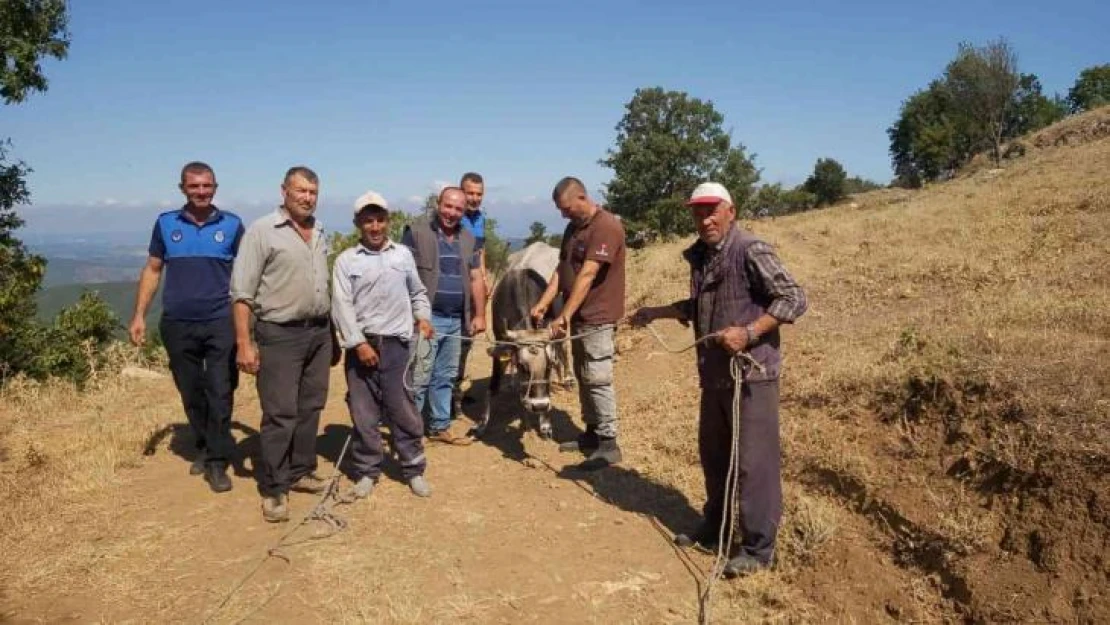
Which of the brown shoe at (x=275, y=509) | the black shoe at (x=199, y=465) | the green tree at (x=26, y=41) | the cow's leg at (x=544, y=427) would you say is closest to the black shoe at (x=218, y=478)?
the black shoe at (x=199, y=465)

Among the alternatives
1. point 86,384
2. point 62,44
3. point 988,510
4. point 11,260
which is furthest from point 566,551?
point 62,44

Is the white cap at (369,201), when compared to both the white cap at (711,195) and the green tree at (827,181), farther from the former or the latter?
the green tree at (827,181)

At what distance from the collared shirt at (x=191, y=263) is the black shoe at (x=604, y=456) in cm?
311

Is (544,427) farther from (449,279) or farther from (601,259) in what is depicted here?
(601,259)

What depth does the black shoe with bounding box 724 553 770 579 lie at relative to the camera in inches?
157

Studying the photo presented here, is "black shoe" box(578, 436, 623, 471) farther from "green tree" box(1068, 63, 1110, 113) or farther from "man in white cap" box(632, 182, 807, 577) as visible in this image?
"green tree" box(1068, 63, 1110, 113)

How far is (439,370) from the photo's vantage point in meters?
6.11

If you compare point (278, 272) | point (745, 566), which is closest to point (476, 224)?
point (278, 272)

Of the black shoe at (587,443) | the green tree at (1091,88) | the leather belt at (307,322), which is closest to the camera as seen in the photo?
the leather belt at (307,322)

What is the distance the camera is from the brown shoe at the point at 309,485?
5250 millimetres

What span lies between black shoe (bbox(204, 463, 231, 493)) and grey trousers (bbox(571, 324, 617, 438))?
115 inches

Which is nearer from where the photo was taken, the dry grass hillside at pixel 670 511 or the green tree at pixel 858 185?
the dry grass hillside at pixel 670 511

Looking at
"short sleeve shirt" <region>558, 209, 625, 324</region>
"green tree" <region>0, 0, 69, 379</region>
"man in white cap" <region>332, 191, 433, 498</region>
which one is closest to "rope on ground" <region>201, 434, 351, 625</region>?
"man in white cap" <region>332, 191, 433, 498</region>

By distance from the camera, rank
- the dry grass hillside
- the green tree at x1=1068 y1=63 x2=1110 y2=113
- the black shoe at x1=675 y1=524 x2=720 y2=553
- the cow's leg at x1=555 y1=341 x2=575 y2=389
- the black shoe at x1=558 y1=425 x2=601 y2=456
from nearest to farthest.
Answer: the dry grass hillside
the black shoe at x1=675 y1=524 x2=720 y2=553
the black shoe at x1=558 y1=425 x2=601 y2=456
the cow's leg at x1=555 y1=341 x2=575 y2=389
the green tree at x1=1068 y1=63 x2=1110 y2=113
